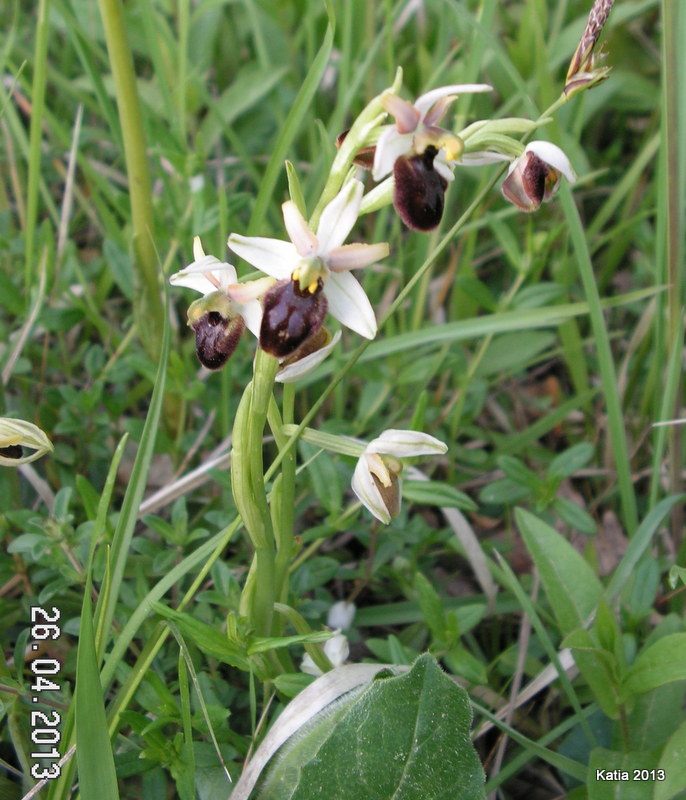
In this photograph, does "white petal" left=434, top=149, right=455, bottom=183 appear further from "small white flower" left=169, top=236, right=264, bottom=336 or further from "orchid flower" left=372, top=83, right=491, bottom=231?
"small white flower" left=169, top=236, right=264, bottom=336

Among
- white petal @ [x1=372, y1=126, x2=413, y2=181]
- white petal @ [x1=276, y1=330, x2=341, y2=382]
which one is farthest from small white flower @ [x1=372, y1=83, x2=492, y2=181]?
white petal @ [x1=276, y1=330, x2=341, y2=382]

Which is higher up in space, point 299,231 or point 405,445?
point 299,231

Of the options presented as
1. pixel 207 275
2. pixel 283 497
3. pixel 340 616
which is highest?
pixel 207 275

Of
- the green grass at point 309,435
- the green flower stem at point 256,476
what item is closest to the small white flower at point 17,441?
the green grass at point 309,435

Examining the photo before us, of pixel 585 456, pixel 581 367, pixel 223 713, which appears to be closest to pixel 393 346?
pixel 585 456

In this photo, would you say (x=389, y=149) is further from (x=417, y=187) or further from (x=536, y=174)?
(x=536, y=174)

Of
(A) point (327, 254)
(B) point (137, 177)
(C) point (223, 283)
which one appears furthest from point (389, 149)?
(B) point (137, 177)

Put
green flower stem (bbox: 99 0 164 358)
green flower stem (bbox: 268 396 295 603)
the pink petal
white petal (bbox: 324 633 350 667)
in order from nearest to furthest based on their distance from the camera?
the pink petal < green flower stem (bbox: 268 396 295 603) < white petal (bbox: 324 633 350 667) < green flower stem (bbox: 99 0 164 358)

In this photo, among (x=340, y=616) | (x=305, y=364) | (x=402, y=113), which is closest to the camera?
(x=402, y=113)
